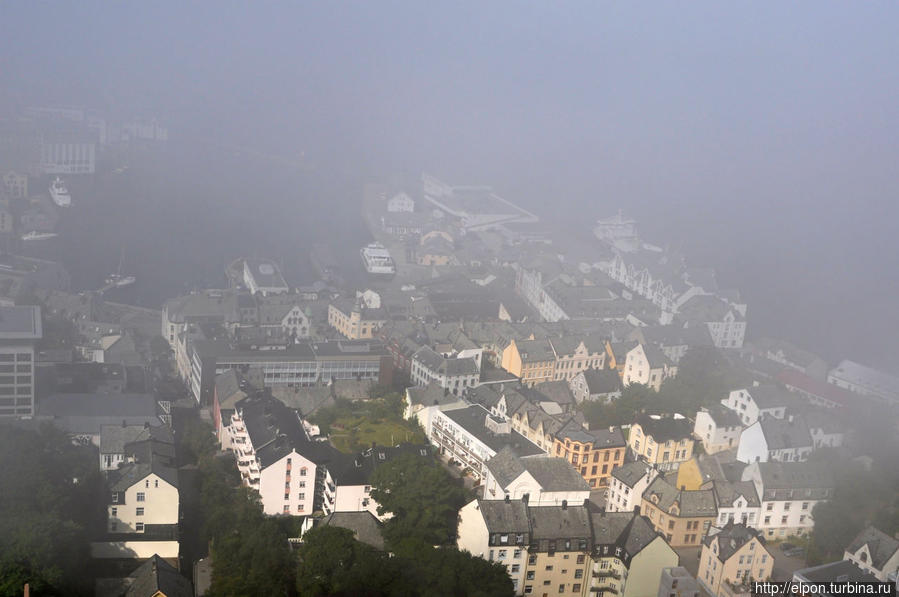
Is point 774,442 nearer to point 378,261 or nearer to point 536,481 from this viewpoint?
point 536,481

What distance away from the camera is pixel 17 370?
9922mm

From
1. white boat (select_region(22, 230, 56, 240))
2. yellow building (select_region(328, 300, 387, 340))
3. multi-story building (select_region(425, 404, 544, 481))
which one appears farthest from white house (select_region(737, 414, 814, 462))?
white boat (select_region(22, 230, 56, 240))

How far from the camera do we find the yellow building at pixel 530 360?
11945 millimetres

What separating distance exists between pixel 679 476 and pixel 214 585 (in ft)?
12.7

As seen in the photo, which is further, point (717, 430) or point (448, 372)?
point (448, 372)

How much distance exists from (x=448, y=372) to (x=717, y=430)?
2821 mm

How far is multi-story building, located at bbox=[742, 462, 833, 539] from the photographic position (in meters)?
8.72

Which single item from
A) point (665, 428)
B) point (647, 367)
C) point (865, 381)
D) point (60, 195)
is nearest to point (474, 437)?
point (665, 428)

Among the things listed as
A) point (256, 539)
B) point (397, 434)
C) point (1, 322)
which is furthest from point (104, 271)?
point (256, 539)

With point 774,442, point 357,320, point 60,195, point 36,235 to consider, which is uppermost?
point 774,442

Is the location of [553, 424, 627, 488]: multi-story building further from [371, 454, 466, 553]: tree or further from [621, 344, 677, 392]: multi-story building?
[621, 344, 677, 392]: multi-story building

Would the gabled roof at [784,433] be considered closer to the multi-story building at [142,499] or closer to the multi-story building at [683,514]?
the multi-story building at [683,514]

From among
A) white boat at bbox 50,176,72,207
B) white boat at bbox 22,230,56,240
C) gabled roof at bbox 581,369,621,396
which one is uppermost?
gabled roof at bbox 581,369,621,396

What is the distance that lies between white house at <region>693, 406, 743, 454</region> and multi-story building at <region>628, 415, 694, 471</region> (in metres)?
0.18
